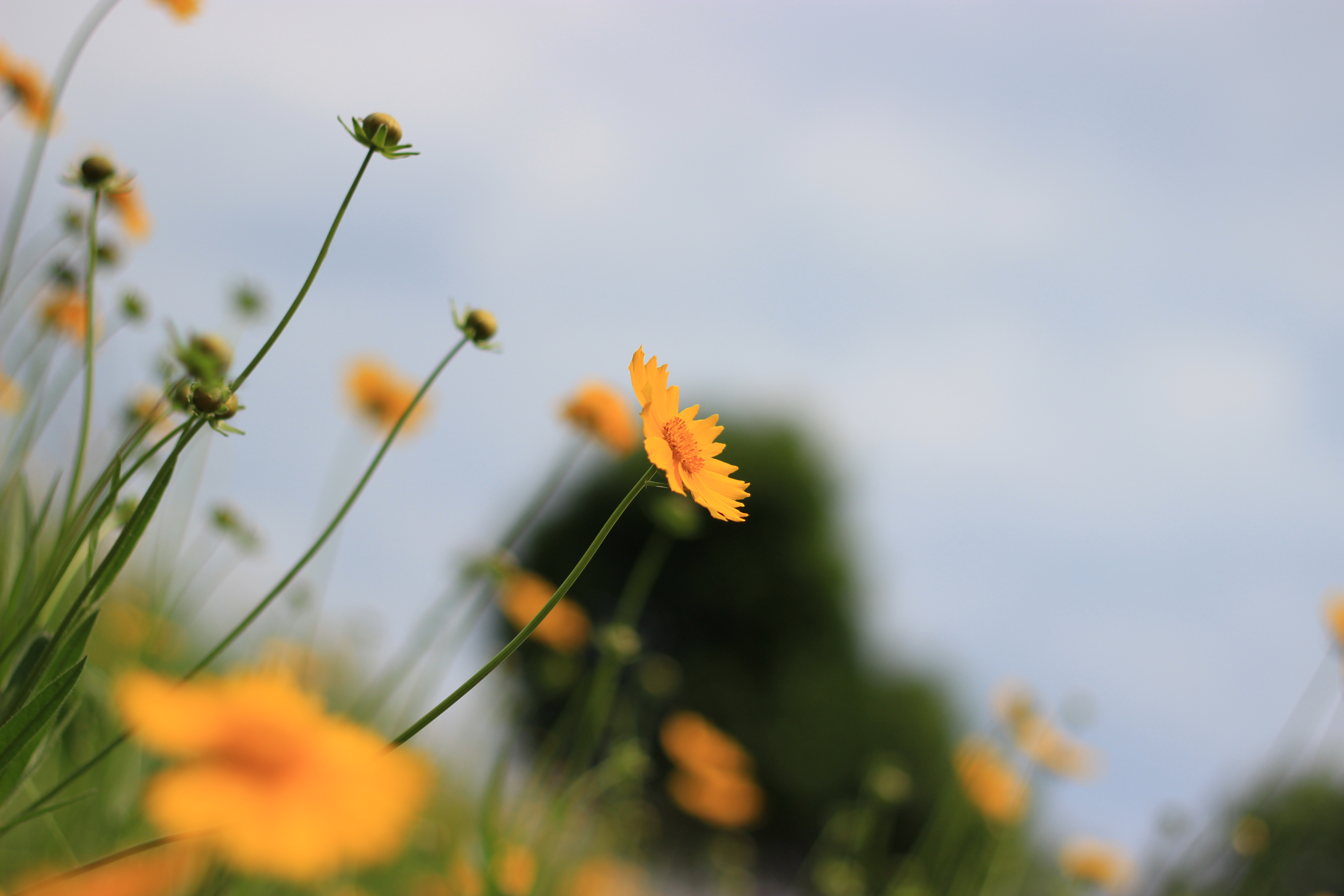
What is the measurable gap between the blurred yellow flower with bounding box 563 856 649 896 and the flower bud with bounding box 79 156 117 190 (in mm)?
2331

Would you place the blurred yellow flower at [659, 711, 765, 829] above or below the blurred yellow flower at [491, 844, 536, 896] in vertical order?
below

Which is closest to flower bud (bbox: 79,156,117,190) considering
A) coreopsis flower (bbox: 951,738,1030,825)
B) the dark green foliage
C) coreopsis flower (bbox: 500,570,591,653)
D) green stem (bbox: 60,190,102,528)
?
green stem (bbox: 60,190,102,528)

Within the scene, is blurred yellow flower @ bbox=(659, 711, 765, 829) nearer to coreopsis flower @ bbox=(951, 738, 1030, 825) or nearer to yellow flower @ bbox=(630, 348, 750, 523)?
coreopsis flower @ bbox=(951, 738, 1030, 825)

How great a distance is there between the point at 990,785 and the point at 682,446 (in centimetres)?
224

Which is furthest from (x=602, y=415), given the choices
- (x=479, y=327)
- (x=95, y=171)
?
(x=95, y=171)

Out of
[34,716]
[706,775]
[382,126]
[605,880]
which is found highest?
[382,126]

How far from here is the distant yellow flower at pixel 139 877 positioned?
2.55ft

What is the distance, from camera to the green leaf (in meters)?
0.50

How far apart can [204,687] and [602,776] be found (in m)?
1.21

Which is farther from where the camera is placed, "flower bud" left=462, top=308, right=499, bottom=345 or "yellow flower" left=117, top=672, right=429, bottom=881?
"flower bud" left=462, top=308, right=499, bottom=345

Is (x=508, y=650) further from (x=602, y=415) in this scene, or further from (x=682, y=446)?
(x=602, y=415)

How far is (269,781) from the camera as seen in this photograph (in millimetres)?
378

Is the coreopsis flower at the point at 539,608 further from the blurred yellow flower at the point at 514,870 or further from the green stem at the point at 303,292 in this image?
the green stem at the point at 303,292

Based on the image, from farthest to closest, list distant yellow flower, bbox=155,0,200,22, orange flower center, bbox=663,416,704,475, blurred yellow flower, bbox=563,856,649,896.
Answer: blurred yellow flower, bbox=563,856,649,896 → distant yellow flower, bbox=155,0,200,22 → orange flower center, bbox=663,416,704,475
